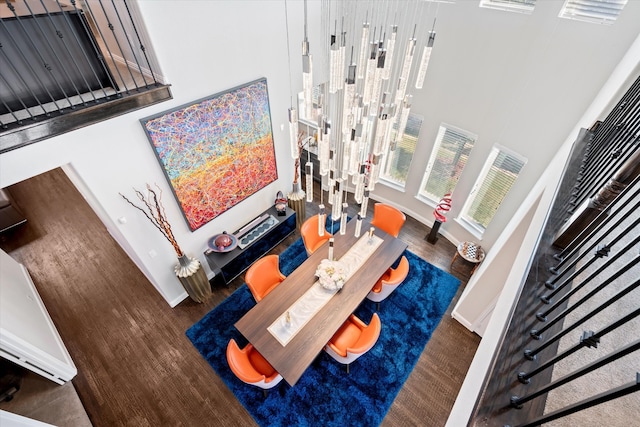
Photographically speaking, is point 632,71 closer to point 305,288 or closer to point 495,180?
point 495,180

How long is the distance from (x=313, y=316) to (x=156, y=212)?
2479mm

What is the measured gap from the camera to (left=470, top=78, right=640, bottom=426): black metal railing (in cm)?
119

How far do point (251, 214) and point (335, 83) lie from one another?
3.25m

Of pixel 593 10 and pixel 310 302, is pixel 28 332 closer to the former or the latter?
pixel 310 302

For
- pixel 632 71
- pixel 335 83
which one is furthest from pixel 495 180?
pixel 335 83

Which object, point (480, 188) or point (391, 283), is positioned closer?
point (391, 283)

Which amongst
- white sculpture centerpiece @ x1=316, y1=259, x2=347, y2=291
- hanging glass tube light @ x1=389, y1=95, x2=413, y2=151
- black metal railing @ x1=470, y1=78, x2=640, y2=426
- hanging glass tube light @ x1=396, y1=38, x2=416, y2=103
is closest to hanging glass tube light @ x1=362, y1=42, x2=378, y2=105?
hanging glass tube light @ x1=396, y1=38, x2=416, y2=103

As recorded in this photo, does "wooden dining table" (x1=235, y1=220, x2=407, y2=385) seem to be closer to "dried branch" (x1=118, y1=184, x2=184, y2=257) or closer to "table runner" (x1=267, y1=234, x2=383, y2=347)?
"table runner" (x1=267, y1=234, x2=383, y2=347)

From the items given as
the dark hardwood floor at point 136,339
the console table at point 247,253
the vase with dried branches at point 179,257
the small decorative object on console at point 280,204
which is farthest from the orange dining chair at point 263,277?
the small decorative object on console at point 280,204

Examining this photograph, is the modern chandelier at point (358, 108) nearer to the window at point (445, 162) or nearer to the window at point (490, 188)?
the window at point (445, 162)

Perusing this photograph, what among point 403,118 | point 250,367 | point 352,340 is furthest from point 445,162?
point 250,367

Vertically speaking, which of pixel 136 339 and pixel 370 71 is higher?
pixel 370 71

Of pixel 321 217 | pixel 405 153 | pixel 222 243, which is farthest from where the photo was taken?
pixel 405 153

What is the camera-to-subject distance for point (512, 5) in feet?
12.2
